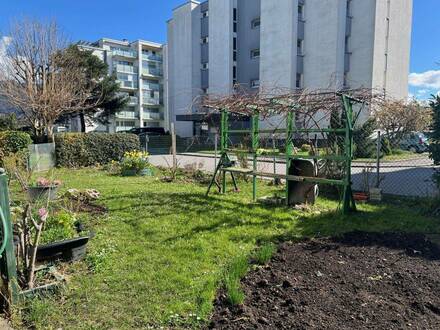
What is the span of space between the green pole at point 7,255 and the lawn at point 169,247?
22 cm

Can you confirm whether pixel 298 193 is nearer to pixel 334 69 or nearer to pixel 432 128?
pixel 432 128

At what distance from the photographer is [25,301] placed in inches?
120

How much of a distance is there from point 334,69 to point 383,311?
25349mm

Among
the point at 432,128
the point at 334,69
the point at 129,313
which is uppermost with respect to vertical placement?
the point at 334,69

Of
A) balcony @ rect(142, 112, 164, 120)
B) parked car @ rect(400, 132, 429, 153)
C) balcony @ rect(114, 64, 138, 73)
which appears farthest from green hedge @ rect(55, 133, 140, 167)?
balcony @ rect(114, 64, 138, 73)

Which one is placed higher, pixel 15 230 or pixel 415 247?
pixel 15 230

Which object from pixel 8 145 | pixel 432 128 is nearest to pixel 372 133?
pixel 432 128

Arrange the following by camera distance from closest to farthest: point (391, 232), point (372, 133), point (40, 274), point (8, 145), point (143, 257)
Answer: point (40, 274), point (143, 257), point (391, 232), point (8, 145), point (372, 133)

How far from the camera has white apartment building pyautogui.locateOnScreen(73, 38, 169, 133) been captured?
5812cm

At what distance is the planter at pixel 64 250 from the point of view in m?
3.94

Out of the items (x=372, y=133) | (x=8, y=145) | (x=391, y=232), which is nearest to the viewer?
(x=391, y=232)

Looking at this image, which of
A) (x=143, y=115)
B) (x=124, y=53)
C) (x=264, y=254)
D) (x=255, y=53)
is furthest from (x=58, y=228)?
(x=124, y=53)

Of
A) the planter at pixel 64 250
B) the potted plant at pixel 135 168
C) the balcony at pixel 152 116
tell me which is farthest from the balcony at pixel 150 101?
the planter at pixel 64 250

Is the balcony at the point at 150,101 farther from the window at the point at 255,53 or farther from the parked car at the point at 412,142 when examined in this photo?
the parked car at the point at 412,142
